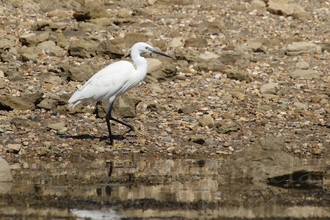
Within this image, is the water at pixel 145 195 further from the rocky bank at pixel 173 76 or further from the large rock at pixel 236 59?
the large rock at pixel 236 59

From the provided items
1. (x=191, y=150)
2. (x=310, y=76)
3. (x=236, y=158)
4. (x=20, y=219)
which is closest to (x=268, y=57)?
(x=310, y=76)

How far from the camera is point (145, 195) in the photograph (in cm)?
907

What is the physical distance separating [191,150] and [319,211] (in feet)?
13.4

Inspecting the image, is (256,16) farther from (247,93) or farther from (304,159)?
(304,159)

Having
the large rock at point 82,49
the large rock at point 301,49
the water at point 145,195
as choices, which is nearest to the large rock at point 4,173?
the water at point 145,195

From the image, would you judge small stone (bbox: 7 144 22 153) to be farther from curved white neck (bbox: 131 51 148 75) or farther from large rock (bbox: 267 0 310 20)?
large rock (bbox: 267 0 310 20)

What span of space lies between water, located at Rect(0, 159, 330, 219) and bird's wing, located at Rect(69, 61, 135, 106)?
1.70m

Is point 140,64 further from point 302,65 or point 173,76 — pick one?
point 302,65

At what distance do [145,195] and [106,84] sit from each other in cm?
374

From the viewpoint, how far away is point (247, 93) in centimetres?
1509

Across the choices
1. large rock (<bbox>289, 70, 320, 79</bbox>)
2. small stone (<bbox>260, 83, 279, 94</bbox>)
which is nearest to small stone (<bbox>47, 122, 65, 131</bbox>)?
small stone (<bbox>260, 83, 279, 94</bbox>)

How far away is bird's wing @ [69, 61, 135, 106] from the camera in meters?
12.5

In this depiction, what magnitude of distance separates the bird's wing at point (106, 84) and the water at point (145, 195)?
1.70 metres

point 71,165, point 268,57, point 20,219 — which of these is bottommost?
point 20,219
